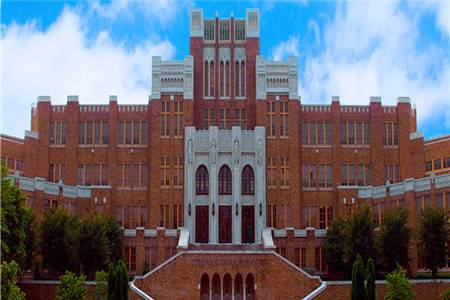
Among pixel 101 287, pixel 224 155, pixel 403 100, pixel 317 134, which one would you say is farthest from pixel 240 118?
pixel 101 287

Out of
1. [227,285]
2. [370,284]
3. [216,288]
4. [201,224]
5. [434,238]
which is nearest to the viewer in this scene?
[370,284]

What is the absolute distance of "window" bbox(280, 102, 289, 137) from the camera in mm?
77062

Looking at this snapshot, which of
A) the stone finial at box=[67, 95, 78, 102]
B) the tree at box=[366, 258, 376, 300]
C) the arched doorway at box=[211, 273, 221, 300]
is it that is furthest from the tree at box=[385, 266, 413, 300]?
the stone finial at box=[67, 95, 78, 102]

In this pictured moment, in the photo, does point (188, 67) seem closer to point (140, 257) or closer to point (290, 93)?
point (290, 93)

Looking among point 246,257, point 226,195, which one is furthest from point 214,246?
point 226,195

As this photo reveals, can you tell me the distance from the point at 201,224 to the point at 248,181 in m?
5.56

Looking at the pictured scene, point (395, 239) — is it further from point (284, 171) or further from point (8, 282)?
point (8, 282)

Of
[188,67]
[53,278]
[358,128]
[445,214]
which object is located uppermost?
[188,67]

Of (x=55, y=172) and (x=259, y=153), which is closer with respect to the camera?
(x=259, y=153)

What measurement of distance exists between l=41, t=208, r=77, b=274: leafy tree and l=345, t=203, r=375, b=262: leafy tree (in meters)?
20.0

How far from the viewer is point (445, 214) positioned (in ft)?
195

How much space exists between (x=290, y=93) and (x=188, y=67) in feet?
31.0

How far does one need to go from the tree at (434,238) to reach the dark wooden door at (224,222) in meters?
20.5

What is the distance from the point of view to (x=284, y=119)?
77312mm
